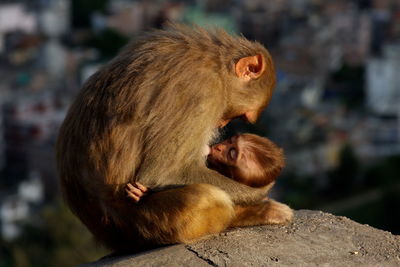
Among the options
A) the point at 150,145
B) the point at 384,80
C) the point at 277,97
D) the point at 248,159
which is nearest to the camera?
the point at 150,145

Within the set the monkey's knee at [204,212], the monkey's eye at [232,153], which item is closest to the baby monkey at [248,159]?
the monkey's eye at [232,153]

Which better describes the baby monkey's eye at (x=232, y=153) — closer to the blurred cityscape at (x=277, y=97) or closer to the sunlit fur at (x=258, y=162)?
the sunlit fur at (x=258, y=162)

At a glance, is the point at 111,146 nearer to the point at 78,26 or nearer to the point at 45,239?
the point at 45,239

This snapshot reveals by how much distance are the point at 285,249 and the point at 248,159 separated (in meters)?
0.22

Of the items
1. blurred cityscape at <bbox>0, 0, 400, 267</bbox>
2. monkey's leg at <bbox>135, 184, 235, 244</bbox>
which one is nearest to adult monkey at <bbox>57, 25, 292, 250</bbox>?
monkey's leg at <bbox>135, 184, 235, 244</bbox>

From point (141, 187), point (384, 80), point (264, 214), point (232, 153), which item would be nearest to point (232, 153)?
point (232, 153)

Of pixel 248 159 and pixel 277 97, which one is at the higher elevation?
pixel 248 159

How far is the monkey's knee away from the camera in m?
1.95

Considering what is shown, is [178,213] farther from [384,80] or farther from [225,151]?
[384,80]

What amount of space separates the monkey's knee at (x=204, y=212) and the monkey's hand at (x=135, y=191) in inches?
3.2

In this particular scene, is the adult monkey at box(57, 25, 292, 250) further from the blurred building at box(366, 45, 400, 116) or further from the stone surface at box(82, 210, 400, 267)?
the blurred building at box(366, 45, 400, 116)

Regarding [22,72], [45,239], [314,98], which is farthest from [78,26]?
[45,239]

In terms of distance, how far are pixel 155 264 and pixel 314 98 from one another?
68.6 feet

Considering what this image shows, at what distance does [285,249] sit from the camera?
1999 mm
